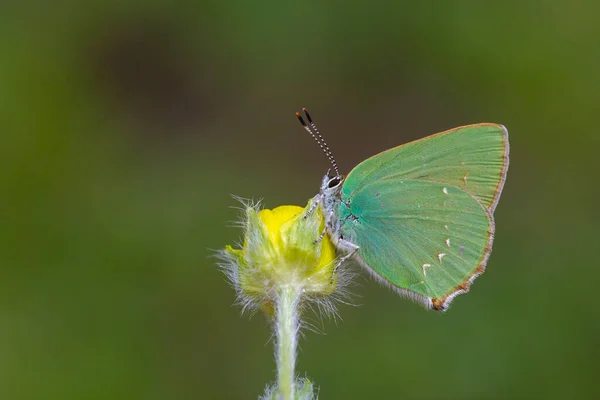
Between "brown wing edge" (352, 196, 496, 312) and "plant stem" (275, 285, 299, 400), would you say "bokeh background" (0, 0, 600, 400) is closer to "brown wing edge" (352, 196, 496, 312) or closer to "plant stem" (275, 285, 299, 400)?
"brown wing edge" (352, 196, 496, 312)

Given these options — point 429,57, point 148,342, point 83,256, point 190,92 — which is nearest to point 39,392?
point 148,342

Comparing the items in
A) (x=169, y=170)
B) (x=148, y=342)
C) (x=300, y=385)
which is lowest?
(x=300, y=385)

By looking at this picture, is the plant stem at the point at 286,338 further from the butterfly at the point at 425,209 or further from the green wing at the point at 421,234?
the green wing at the point at 421,234

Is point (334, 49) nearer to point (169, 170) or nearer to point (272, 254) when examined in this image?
point (169, 170)

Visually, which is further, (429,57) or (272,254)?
(429,57)

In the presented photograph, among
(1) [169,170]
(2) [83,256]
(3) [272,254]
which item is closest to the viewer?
(3) [272,254]

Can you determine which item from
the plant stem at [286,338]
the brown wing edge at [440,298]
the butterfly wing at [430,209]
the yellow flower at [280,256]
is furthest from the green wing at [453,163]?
the plant stem at [286,338]

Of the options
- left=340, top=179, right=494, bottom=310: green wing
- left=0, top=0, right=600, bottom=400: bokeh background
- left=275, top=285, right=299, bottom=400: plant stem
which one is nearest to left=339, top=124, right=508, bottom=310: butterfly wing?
left=340, top=179, right=494, bottom=310: green wing

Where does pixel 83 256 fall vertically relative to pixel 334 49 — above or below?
below
